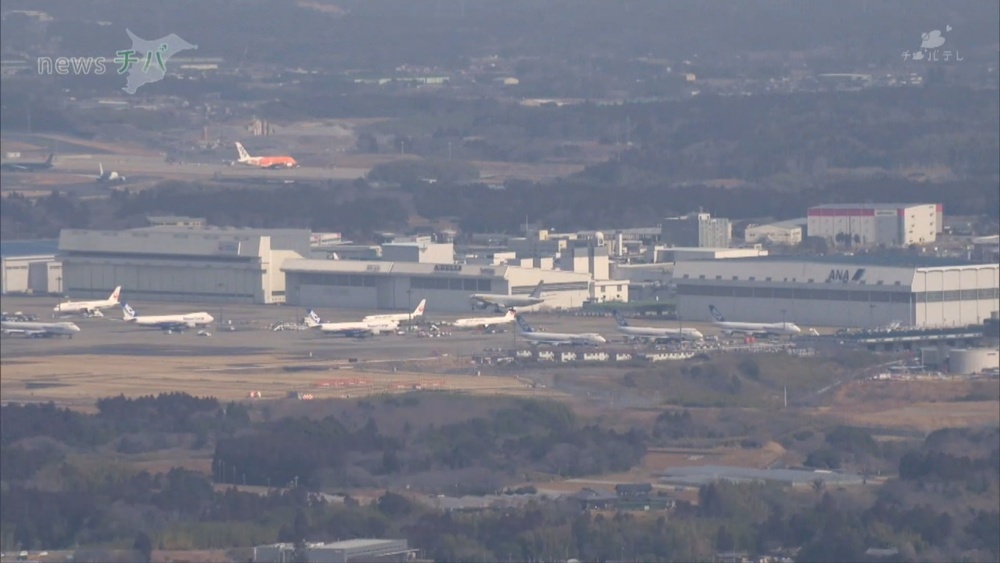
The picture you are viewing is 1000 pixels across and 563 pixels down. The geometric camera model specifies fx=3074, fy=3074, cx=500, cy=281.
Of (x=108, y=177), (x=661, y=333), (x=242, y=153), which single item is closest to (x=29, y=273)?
(x=108, y=177)

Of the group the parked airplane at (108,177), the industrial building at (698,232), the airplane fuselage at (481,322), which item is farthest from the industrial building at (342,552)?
the parked airplane at (108,177)

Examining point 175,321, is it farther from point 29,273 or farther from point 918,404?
point 918,404

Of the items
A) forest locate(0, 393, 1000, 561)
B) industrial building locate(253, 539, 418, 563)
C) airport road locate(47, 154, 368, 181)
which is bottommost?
industrial building locate(253, 539, 418, 563)

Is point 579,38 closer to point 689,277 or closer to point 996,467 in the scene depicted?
point 689,277

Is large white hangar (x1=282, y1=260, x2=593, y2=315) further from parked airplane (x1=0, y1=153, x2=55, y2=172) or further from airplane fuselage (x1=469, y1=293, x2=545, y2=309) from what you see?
parked airplane (x1=0, y1=153, x2=55, y2=172)

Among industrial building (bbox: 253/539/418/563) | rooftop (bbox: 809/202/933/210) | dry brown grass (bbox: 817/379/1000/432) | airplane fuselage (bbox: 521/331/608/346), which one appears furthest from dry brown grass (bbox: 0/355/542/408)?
rooftop (bbox: 809/202/933/210)

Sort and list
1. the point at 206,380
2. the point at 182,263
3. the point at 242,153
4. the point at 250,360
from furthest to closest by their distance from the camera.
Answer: the point at 242,153 < the point at 182,263 < the point at 250,360 < the point at 206,380
